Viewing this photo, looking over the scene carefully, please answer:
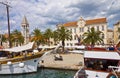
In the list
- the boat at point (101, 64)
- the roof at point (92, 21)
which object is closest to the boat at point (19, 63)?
the boat at point (101, 64)

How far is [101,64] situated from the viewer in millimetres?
18984

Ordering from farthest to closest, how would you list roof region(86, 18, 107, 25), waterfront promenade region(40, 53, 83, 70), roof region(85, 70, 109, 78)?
roof region(86, 18, 107, 25), waterfront promenade region(40, 53, 83, 70), roof region(85, 70, 109, 78)

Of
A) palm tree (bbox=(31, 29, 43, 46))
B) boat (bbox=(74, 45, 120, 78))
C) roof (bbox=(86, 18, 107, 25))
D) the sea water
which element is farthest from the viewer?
roof (bbox=(86, 18, 107, 25))

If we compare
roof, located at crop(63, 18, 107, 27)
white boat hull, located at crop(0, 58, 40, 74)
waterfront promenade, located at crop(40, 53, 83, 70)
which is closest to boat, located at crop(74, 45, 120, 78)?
waterfront promenade, located at crop(40, 53, 83, 70)

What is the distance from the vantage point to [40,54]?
1352 inches

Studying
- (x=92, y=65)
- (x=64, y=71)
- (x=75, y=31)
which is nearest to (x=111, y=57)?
(x=92, y=65)

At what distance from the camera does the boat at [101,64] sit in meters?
17.5

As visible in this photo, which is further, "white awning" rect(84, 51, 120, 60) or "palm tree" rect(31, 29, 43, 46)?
"palm tree" rect(31, 29, 43, 46)

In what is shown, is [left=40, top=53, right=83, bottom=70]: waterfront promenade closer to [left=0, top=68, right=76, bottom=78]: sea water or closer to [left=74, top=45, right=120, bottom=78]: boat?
[left=0, top=68, right=76, bottom=78]: sea water

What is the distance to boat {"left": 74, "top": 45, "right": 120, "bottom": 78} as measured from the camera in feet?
57.3

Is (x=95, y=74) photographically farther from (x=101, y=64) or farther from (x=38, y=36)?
(x=38, y=36)

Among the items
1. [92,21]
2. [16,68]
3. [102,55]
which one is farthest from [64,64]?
[92,21]

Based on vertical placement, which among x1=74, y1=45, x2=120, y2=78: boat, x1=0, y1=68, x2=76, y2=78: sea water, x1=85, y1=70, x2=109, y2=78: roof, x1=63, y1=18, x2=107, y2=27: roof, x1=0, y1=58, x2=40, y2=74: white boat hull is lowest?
x1=0, y1=68, x2=76, y2=78: sea water

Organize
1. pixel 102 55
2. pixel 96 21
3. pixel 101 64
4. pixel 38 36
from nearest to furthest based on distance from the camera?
pixel 102 55, pixel 101 64, pixel 38 36, pixel 96 21
